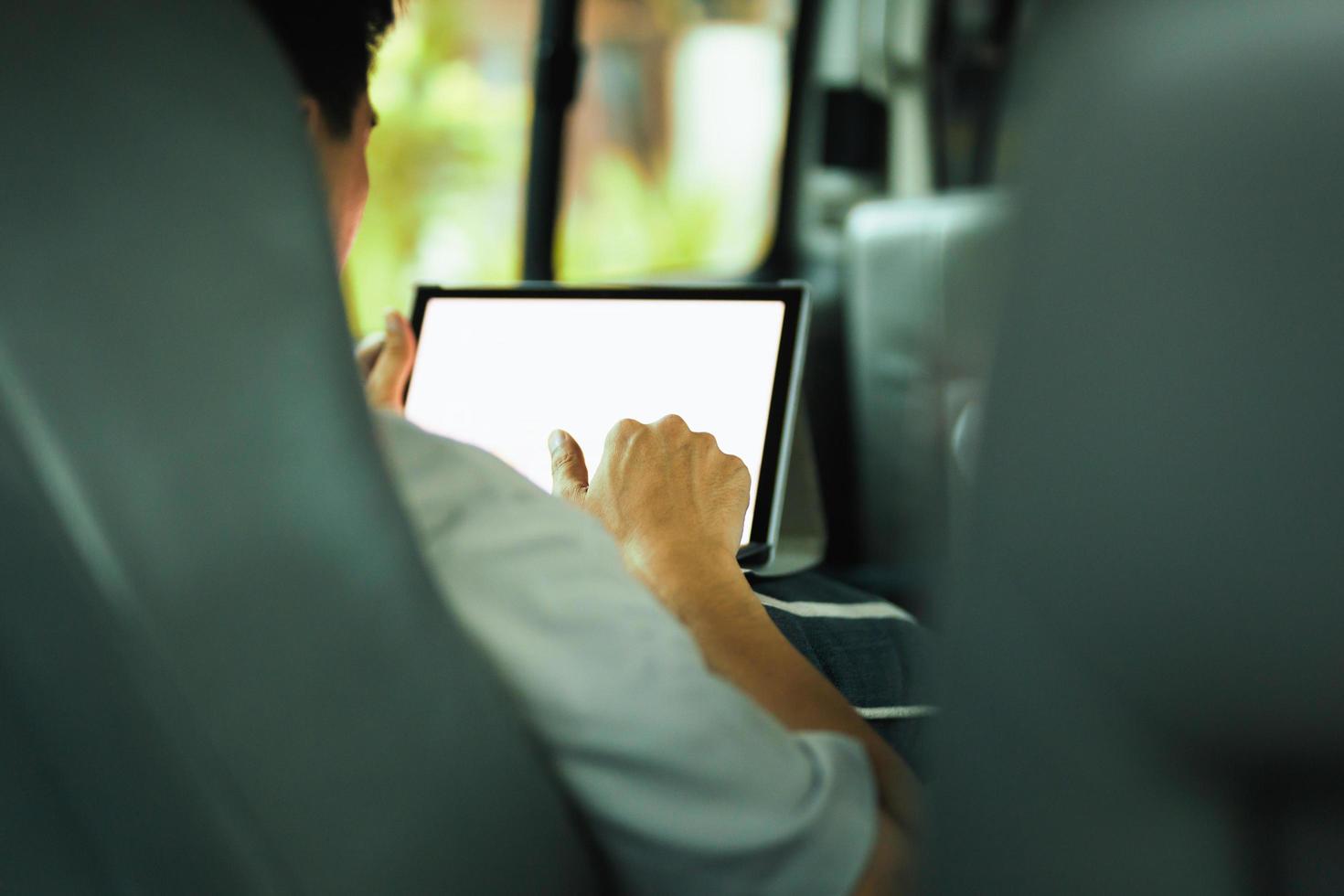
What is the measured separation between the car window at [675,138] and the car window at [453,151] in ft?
0.36

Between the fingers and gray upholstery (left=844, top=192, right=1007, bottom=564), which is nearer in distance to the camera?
the fingers

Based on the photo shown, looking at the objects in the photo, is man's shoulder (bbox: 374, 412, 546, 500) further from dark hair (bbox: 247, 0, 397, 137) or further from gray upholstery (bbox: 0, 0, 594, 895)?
dark hair (bbox: 247, 0, 397, 137)

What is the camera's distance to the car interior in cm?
34

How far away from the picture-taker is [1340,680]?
0.35m

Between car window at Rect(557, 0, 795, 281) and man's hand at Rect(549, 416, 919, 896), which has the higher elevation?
car window at Rect(557, 0, 795, 281)

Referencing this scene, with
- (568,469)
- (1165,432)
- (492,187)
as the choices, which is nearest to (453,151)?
(492,187)

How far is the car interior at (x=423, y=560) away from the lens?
0.34 metres

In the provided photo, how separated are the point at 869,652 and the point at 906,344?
4.19 feet

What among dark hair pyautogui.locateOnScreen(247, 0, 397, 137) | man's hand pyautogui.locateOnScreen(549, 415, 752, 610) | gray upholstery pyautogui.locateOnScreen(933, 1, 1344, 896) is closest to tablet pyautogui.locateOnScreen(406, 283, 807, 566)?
man's hand pyautogui.locateOnScreen(549, 415, 752, 610)

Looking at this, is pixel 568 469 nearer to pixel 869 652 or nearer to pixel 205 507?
pixel 869 652

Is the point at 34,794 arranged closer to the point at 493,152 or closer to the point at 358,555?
the point at 358,555

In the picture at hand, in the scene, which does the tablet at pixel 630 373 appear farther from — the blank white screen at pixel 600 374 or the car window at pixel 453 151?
the car window at pixel 453 151

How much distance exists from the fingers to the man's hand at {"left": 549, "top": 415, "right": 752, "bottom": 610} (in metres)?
0.26

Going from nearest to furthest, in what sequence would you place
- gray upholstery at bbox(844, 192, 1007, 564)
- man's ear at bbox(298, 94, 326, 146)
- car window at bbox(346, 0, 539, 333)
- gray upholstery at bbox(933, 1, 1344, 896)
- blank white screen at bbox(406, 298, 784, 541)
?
gray upholstery at bbox(933, 1, 1344, 896) → man's ear at bbox(298, 94, 326, 146) → blank white screen at bbox(406, 298, 784, 541) → car window at bbox(346, 0, 539, 333) → gray upholstery at bbox(844, 192, 1007, 564)
